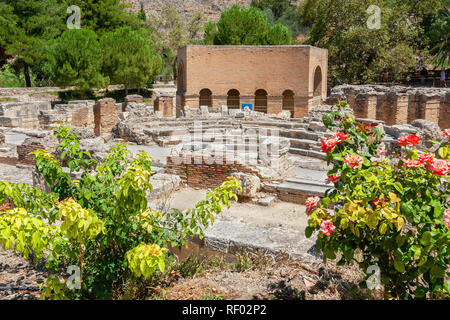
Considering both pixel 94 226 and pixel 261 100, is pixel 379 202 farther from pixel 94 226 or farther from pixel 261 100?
pixel 261 100

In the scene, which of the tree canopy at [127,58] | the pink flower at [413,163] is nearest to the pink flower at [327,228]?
the pink flower at [413,163]

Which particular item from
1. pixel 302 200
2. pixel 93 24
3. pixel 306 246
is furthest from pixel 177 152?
Result: pixel 93 24

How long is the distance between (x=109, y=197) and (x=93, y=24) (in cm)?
3566

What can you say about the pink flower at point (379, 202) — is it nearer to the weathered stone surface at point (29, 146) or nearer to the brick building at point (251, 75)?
the weathered stone surface at point (29, 146)

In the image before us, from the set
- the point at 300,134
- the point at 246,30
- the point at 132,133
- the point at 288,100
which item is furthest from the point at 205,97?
the point at 300,134

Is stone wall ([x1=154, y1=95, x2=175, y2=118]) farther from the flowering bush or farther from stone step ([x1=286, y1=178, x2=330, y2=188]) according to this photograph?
the flowering bush

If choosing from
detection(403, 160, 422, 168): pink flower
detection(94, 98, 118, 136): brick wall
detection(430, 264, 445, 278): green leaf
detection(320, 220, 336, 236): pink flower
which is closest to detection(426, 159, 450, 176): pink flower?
detection(403, 160, 422, 168): pink flower

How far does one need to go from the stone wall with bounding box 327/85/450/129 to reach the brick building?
193 inches

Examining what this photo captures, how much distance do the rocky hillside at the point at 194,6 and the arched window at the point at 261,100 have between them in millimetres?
46205

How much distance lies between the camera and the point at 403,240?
292 cm

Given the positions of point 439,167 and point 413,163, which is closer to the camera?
point 439,167

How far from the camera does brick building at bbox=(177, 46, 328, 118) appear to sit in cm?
2673

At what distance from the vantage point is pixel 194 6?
7188 cm

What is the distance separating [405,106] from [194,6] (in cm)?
5910
